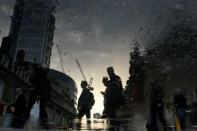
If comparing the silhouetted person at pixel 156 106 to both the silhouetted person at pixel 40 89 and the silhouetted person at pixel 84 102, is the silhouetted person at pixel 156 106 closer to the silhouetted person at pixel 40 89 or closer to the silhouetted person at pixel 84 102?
the silhouetted person at pixel 40 89

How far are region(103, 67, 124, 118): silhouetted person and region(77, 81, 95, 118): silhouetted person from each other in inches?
79.1

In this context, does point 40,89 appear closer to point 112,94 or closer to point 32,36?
point 112,94

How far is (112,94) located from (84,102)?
250 centimetres

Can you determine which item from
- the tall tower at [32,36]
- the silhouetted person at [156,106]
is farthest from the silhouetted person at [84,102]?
the tall tower at [32,36]

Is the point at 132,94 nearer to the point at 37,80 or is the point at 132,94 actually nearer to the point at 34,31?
the point at 37,80

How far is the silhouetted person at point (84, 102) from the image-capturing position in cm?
1133

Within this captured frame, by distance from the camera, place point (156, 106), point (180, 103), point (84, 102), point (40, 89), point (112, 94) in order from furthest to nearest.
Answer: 1. point (84, 102)
2. point (112, 94)
3. point (40, 89)
4. point (180, 103)
5. point (156, 106)

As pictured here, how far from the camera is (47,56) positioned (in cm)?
12644

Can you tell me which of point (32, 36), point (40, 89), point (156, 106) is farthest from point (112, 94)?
point (32, 36)

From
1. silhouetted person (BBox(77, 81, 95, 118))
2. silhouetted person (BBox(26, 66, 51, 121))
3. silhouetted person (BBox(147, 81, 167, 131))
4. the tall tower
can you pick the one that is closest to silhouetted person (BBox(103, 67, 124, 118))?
silhouetted person (BBox(147, 81, 167, 131))

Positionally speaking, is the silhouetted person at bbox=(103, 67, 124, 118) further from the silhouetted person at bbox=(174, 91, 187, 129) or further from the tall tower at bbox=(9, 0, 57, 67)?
the tall tower at bbox=(9, 0, 57, 67)

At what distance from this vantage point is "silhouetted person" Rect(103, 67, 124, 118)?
923 cm

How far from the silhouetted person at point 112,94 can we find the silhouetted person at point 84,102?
6.59ft

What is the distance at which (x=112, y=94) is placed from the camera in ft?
30.5
